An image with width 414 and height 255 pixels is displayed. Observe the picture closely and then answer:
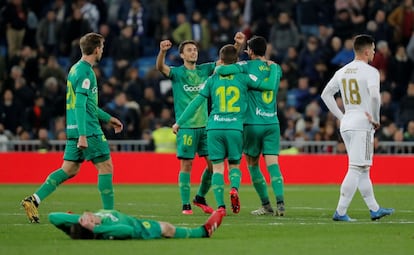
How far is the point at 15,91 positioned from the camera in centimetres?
3161

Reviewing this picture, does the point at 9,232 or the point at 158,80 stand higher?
the point at 158,80

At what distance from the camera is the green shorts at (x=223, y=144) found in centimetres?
1661

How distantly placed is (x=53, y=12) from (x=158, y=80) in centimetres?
454

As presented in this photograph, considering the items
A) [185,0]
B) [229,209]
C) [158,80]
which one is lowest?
[229,209]

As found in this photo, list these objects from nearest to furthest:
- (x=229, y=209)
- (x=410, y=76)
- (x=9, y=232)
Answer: (x=9, y=232), (x=229, y=209), (x=410, y=76)

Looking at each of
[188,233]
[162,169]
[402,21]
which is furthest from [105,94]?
[188,233]

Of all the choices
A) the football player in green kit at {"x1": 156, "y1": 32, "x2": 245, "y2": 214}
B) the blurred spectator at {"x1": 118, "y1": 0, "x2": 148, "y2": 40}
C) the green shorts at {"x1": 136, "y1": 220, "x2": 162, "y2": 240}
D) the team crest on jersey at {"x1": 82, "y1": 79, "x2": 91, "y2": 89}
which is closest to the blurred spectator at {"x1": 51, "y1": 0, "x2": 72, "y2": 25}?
the blurred spectator at {"x1": 118, "y1": 0, "x2": 148, "y2": 40}

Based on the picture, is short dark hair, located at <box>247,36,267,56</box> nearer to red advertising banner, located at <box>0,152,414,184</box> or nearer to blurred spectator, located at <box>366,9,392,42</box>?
red advertising banner, located at <box>0,152,414,184</box>

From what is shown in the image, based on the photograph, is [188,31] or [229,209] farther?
[188,31]

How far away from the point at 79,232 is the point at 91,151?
2955 millimetres

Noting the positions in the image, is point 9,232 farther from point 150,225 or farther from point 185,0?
point 185,0

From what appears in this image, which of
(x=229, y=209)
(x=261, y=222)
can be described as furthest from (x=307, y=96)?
(x=261, y=222)

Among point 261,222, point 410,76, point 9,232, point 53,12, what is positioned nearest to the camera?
point 9,232

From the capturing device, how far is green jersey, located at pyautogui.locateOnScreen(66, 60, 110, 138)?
49.9ft
